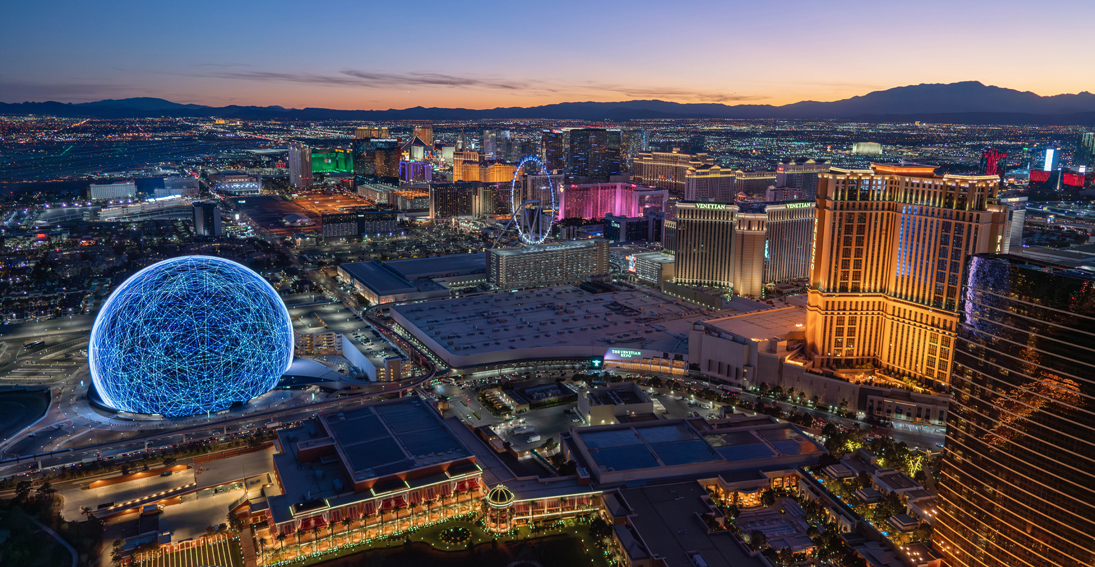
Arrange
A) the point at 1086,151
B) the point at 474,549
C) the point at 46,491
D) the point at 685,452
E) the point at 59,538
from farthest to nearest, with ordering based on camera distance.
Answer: the point at 1086,151 → the point at 685,452 → the point at 46,491 → the point at 474,549 → the point at 59,538

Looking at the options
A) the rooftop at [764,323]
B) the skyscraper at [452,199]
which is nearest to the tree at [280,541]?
the rooftop at [764,323]

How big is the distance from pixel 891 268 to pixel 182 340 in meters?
47.9

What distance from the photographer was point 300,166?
17025 centimetres

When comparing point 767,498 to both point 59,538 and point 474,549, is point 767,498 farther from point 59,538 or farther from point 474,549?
point 59,538

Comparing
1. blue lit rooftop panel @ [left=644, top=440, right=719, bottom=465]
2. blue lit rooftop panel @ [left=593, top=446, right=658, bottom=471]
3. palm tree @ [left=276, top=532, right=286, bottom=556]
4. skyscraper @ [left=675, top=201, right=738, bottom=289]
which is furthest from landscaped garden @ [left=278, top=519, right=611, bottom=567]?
skyscraper @ [left=675, top=201, right=738, bottom=289]

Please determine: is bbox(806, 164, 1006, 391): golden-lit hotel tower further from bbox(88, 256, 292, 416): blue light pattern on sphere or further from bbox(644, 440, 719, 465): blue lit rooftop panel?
bbox(88, 256, 292, 416): blue light pattern on sphere

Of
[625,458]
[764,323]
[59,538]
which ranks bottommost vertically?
[59,538]

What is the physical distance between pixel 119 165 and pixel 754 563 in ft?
660

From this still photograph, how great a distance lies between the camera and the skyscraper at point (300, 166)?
169375 millimetres

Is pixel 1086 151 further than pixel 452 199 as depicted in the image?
Yes

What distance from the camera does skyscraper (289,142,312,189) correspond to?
169 m

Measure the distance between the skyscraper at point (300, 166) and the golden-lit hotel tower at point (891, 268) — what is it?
142 m

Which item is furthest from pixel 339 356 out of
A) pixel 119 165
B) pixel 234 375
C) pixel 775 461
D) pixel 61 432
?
pixel 119 165

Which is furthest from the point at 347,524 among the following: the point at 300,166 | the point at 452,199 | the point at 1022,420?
the point at 300,166
